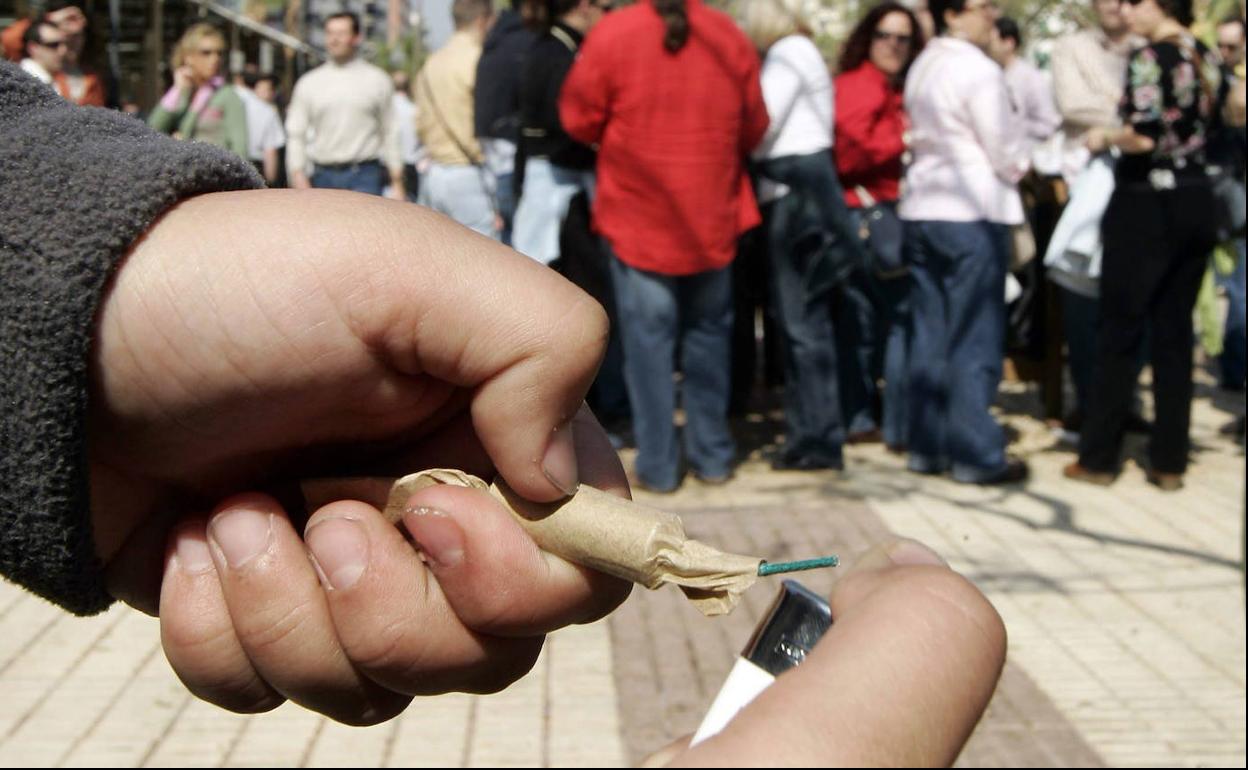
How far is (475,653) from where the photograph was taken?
153 cm

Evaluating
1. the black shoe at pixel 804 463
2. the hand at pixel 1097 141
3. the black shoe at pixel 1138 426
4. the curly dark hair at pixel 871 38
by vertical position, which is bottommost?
the black shoe at pixel 1138 426

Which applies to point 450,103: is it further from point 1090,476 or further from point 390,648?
point 390,648

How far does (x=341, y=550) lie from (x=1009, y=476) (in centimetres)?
586

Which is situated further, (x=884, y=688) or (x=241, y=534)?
(x=241, y=534)

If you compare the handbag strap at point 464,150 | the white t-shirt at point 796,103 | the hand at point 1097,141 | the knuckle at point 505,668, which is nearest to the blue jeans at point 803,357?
the white t-shirt at point 796,103

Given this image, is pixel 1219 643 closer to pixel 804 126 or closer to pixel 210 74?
pixel 804 126

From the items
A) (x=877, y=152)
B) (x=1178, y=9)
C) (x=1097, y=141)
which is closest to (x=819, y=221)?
(x=877, y=152)

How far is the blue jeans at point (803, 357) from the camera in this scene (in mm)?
6742

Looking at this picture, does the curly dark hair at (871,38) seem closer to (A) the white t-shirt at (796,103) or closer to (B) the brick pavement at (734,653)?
(A) the white t-shirt at (796,103)

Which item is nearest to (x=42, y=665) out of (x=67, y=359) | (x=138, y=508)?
(x=138, y=508)

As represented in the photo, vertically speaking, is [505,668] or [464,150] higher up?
[505,668]

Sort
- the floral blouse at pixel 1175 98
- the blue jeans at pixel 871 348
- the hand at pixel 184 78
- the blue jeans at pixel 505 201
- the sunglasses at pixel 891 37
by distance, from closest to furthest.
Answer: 1. the floral blouse at pixel 1175 98
2. the sunglasses at pixel 891 37
3. the blue jeans at pixel 871 348
4. the blue jeans at pixel 505 201
5. the hand at pixel 184 78

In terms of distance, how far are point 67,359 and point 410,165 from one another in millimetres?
10557

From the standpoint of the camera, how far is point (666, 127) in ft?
19.4
